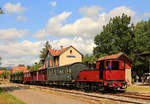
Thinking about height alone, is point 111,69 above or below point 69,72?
above

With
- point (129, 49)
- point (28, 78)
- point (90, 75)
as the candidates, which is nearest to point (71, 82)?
point (90, 75)

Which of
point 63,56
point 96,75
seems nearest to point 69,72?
point 96,75

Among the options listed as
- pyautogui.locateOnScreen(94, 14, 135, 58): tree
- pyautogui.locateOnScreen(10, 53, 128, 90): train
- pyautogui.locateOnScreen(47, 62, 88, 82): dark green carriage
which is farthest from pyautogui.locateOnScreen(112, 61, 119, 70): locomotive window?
pyautogui.locateOnScreen(94, 14, 135, 58): tree

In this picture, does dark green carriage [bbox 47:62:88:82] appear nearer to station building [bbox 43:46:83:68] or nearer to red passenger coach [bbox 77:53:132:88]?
red passenger coach [bbox 77:53:132:88]

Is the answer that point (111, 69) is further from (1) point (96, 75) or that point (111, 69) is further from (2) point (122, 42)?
(2) point (122, 42)

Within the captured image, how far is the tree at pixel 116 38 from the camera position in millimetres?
44469

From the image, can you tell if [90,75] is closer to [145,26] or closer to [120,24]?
[120,24]

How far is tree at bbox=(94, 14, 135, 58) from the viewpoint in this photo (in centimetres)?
4447

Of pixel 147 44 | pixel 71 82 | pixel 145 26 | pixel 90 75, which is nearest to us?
pixel 90 75

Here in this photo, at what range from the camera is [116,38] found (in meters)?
45.2

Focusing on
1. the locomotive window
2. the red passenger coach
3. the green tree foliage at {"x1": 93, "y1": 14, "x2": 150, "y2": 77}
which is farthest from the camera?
the green tree foliage at {"x1": 93, "y1": 14, "x2": 150, "y2": 77}

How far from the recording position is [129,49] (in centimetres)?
4434

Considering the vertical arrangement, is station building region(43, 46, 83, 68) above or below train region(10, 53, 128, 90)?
above

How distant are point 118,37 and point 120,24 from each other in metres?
3.76
